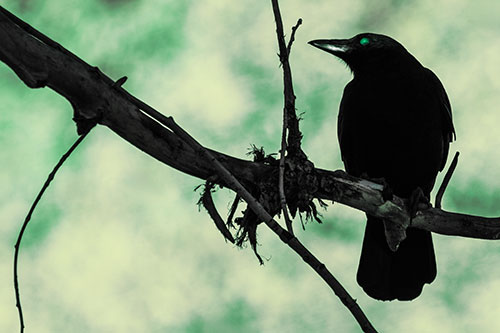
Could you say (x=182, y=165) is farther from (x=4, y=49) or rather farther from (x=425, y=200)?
(x=425, y=200)

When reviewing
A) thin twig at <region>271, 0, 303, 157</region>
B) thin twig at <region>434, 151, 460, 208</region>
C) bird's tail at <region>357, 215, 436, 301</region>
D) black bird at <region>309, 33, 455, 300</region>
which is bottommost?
thin twig at <region>271, 0, 303, 157</region>

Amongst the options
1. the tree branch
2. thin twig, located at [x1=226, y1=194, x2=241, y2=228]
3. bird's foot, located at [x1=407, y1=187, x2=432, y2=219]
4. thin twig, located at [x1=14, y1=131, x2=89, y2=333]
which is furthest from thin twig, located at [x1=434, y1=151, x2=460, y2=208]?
thin twig, located at [x1=14, y1=131, x2=89, y2=333]

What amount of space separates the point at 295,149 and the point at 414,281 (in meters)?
2.10

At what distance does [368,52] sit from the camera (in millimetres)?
5516

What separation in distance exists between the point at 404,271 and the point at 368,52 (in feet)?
5.58

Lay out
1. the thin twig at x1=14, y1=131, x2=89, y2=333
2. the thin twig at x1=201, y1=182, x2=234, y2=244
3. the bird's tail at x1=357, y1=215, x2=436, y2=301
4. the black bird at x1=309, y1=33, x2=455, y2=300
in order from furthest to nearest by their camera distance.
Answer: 1. the bird's tail at x1=357, y1=215, x2=436, y2=301
2. the black bird at x1=309, y1=33, x2=455, y2=300
3. the thin twig at x1=201, y1=182, x2=234, y2=244
4. the thin twig at x1=14, y1=131, x2=89, y2=333

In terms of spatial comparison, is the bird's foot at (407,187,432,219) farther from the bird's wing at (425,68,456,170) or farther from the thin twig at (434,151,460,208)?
the bird's wing at (425,68,456,170)

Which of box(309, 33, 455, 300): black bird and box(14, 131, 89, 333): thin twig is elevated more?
box(309, 33, 455, 300): black bird

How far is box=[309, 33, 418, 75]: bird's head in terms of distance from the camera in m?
5.39

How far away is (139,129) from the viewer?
2961mm

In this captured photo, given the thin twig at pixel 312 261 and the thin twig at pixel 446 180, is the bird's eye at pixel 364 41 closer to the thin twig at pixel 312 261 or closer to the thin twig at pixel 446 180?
the thin twig at pixel 446 180

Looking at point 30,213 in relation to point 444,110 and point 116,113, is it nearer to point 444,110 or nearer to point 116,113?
point 116,113

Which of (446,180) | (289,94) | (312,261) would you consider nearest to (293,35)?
(289,94)

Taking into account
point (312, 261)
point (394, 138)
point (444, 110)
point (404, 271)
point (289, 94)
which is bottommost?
point (312, 261)
